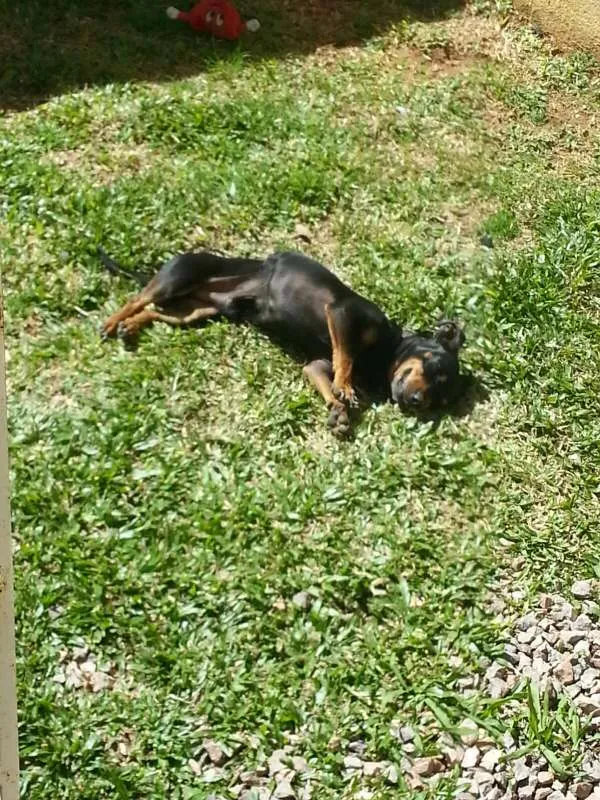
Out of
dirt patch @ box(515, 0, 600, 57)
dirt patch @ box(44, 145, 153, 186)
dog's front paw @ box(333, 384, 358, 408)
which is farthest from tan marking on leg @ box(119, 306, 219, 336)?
dirt patch @ box(515, 0, 600, 57)

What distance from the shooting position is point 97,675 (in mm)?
3959

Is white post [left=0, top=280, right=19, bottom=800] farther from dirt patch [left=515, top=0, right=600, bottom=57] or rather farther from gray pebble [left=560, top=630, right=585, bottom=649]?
dirt patch [left=515, top=0, right=600, bottom=57]

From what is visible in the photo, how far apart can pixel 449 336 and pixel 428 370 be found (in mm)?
313

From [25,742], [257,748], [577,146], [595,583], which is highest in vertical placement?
[577,146]

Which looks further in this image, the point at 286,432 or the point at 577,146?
the point at 577,146

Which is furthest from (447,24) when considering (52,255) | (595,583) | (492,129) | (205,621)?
(205,621)

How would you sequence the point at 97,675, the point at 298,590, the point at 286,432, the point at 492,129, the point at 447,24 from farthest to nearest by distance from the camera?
1. the point at 447,24
2. the point at 492,129
3. the point at 286,432
4. the point at 298,590
5. the point at 97,675

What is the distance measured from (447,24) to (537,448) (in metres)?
4.06

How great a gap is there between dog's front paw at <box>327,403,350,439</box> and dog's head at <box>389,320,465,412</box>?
0.30 metres

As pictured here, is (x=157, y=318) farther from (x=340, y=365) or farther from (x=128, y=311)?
(x=340, y=365)

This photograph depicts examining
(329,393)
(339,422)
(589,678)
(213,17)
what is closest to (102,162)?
(213,17)

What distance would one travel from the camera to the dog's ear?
16.9 feet

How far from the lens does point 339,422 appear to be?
16.1 ft

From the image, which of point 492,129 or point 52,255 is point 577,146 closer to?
point 492,129
